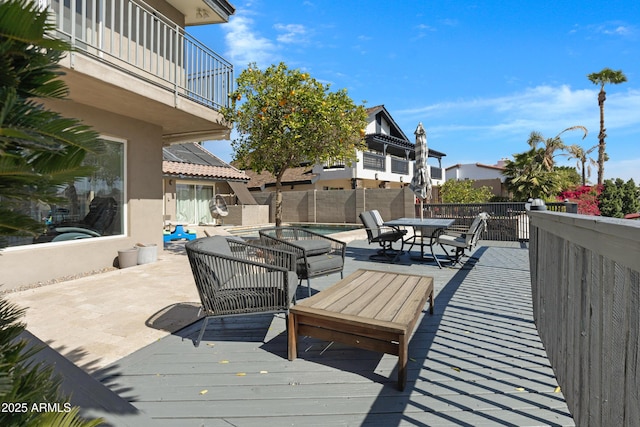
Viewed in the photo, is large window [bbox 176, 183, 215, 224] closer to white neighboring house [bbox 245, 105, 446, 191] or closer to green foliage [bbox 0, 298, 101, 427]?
white neighboring house [bbox 245, 105, 446, 191]

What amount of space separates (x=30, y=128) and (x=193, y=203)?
1923 centimetres

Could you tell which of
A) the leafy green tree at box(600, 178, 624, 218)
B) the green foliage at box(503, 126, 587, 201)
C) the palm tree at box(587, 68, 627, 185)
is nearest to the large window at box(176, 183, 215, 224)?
the green foliage at box(503, 126, 587, 201)

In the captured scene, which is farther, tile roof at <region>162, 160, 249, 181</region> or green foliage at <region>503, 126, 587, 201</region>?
green foliage at <region>503, 126, 587, 201</region>

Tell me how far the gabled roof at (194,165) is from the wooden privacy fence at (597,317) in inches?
549

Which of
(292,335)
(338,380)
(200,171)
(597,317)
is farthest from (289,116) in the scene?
(200,171)

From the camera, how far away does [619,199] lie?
16609 millimetres

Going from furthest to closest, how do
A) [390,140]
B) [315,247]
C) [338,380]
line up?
[390,140] → [315,247] → [338,380]

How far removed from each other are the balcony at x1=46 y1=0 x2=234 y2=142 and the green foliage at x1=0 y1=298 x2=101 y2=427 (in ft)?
12.6

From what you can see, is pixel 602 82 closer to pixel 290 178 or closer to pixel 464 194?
pixel 464 194

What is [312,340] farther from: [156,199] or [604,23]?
[604,23]

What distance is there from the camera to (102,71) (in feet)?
15.9

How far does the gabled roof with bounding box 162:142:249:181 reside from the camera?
14898mm

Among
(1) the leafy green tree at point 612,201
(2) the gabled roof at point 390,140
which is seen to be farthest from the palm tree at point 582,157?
(1) the leafy green tree at point 612,201

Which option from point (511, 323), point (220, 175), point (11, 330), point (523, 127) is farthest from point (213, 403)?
point (523, 127)
